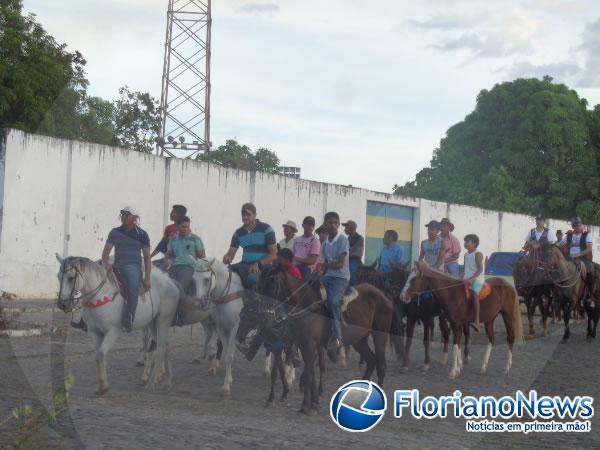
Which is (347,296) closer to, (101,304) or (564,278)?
(101,304)

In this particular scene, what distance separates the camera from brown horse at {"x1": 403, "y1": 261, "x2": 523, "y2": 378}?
526 inches

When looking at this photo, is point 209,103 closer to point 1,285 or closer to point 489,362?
point 1,285

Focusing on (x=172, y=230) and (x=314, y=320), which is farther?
(x=172, y=230)

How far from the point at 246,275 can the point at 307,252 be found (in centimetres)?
85

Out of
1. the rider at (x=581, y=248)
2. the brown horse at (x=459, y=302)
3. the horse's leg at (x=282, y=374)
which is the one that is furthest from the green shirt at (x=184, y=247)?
the rider at (x=581, y=248)

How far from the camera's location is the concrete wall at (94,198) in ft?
79.9

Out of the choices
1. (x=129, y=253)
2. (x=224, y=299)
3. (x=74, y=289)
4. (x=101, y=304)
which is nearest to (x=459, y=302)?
(x=224, y=299)

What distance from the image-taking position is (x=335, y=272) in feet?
36.6

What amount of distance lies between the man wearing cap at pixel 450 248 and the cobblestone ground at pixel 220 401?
4.88 ft

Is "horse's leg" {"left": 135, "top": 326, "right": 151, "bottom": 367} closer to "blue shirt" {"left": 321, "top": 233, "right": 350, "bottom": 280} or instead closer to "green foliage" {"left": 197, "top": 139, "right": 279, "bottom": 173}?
"blue shirt" {"left": 321, "top": 233, "right": 350, "bottom": 280}

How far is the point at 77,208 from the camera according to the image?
25672 mm

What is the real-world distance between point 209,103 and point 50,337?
24.4m

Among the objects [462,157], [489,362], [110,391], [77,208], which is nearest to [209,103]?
[77,208]

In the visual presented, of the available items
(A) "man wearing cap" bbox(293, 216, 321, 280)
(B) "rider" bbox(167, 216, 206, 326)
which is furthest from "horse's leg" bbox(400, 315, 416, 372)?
(B) "rider" bbox(167, 216, 206, 326)
